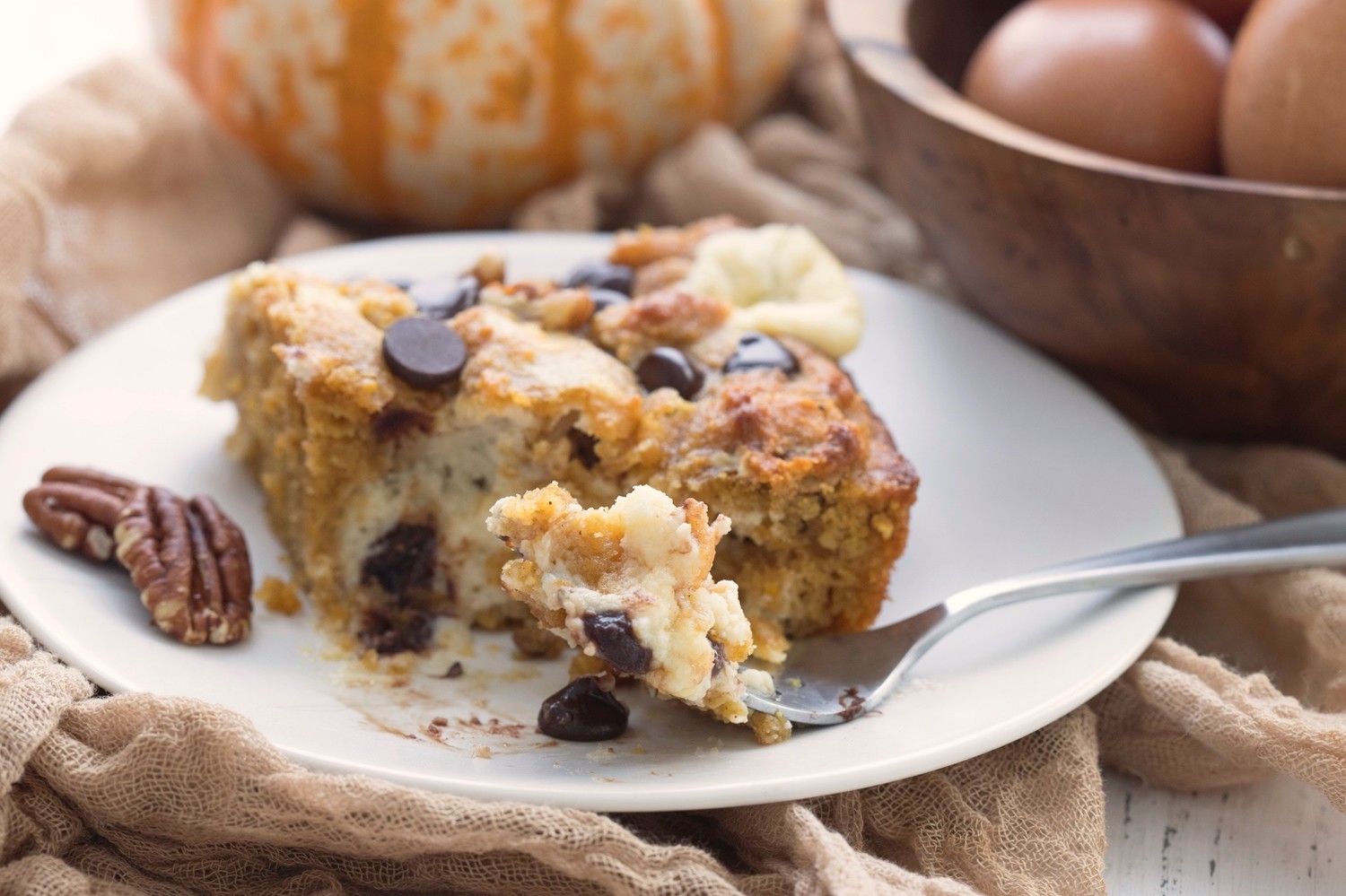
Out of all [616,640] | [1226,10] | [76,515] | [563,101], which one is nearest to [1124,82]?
[1226,10]

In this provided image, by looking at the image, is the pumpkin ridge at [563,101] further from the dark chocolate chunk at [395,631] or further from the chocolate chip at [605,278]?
the dark chocolate chunk at [395,631]

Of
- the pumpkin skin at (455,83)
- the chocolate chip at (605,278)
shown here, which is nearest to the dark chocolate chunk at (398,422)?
the chocolate chip at (605,278)

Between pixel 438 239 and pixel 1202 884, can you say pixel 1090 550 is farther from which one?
pixel 438 239

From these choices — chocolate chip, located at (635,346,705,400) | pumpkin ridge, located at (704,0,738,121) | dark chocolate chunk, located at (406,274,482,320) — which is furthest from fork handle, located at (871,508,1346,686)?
pumpkin ridge, located at (704,0,738,121)

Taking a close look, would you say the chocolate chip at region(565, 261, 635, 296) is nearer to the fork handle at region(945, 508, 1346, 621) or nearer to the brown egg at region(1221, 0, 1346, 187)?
the fork handle at region(945, 508, 1346, 621)

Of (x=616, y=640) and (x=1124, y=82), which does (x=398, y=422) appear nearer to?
(x=616, y=640)

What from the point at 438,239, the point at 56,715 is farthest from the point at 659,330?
the point at 56,715
